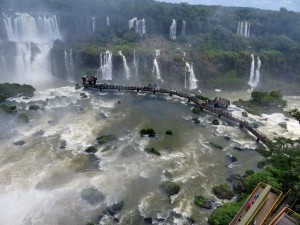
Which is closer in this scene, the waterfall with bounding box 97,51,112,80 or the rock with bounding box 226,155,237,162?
the rock with bounding box 226,155,237,162

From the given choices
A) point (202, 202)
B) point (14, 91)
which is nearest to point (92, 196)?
point (202, 202)

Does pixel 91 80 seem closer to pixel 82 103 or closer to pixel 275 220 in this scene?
pixel 82 103

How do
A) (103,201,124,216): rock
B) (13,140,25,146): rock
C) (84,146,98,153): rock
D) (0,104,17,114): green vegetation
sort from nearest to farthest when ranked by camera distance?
(103,201,124,216): rock → (84,146,98,153): rock → (13,140,25,146): rock → (0,104,17,114): green vegetation

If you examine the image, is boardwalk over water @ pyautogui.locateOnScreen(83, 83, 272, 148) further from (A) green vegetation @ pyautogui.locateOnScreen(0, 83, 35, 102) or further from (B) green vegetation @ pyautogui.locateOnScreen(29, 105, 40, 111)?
(B) green vegetation @ pyautogui.locateOnScreen(29, 105, 40, 111)

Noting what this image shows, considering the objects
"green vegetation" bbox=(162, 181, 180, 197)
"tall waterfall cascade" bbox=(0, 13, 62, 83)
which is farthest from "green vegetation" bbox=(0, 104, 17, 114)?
"green vegetation" bbox=(162, 181, 180, 197)

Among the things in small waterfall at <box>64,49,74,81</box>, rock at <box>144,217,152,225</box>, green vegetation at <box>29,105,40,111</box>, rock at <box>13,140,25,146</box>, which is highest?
small waterfall at <box>64,49,74,81</box>

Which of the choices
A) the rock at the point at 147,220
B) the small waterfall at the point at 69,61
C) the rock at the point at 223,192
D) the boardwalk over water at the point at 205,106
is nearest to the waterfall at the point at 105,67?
the small waterfall at the point at 69,61
